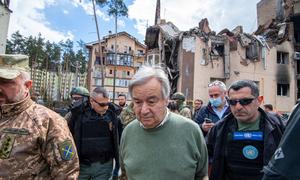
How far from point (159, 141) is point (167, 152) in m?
0.11

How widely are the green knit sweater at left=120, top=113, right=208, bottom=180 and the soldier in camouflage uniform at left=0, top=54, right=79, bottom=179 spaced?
1.52 ft

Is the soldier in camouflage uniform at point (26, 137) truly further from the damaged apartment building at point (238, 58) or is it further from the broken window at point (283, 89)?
the broken window at point (283, 89)

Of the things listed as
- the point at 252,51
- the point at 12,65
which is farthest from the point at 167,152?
the point at 252,51

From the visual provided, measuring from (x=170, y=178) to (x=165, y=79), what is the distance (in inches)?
30.1

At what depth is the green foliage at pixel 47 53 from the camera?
4969 centimetres

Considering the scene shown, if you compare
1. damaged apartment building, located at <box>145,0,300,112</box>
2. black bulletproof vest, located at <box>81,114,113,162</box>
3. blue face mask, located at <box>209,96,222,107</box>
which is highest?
damaged apartment building, located at <box>145,0,300,112</box>

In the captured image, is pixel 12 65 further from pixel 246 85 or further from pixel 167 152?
pixel 246 85

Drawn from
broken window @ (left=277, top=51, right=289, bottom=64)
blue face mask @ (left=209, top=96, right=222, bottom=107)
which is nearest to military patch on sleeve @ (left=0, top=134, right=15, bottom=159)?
blue face mask @ (left=209, top=96, right=222, bottom=107)

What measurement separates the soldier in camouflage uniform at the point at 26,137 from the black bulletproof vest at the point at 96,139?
200 centimetres

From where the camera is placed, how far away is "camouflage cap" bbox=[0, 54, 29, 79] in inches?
81.6

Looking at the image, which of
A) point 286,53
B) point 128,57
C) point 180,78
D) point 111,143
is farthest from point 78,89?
point 128,57

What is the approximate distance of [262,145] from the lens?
258cm

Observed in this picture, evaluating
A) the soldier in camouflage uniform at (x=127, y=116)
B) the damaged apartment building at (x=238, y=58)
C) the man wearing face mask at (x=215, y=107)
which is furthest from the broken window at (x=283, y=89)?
the man wearing face mask at (x=215, y=107)

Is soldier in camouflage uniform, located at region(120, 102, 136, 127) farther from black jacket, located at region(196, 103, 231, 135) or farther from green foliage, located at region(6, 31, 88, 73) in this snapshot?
green foliage, located at region(6, 31, 88, 73)
